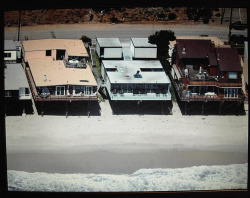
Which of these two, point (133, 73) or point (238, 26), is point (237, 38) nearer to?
point (238, 26)

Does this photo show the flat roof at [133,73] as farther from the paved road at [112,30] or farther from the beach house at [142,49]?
the paved road at [112,30]

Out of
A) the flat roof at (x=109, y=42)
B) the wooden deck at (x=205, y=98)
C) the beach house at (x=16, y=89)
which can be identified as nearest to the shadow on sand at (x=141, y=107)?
the wooden deck at (x=205, y=98)

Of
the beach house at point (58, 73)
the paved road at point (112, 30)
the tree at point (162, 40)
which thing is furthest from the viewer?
the beach house at point (58, 73)

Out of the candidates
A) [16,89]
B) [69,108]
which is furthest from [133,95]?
[16,89]

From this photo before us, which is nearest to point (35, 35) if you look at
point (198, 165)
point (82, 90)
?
point (82, 90)

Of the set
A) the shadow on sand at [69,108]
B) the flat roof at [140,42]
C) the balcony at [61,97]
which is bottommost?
the shadow on sand at [69,108]

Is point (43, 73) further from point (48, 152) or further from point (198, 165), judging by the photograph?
point (198, 165)
